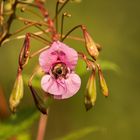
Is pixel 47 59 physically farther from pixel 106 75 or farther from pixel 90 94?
pixel 106 75

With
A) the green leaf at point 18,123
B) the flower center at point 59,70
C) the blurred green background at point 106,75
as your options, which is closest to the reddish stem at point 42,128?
the green leaf at point 18,123

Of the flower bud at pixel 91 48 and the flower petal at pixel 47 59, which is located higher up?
the flower bud at pixel 91 48

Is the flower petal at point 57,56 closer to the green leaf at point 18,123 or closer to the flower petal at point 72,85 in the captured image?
the flower petal at point 72,85

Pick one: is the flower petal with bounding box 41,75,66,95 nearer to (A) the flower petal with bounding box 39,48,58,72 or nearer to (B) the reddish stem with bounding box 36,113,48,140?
(A) the flower petal with bounding box 39,48,58,72

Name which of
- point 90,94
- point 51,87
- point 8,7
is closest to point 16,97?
point 51,87

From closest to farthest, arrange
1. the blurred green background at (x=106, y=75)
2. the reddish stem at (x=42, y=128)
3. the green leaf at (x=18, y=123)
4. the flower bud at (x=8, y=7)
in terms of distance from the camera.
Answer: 1. the flower bud at (x=8, y=7)
2. the green leaf at (x=18, y=123)
3. the reddish stem at (x=42, y=128)
4. the blurred green background at (x=106, y=75)

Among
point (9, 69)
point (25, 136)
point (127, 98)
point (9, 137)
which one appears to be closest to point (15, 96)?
point (9, 137)

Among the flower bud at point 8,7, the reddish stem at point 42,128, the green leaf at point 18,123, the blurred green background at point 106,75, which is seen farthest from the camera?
the blurred green background at point 106,75
